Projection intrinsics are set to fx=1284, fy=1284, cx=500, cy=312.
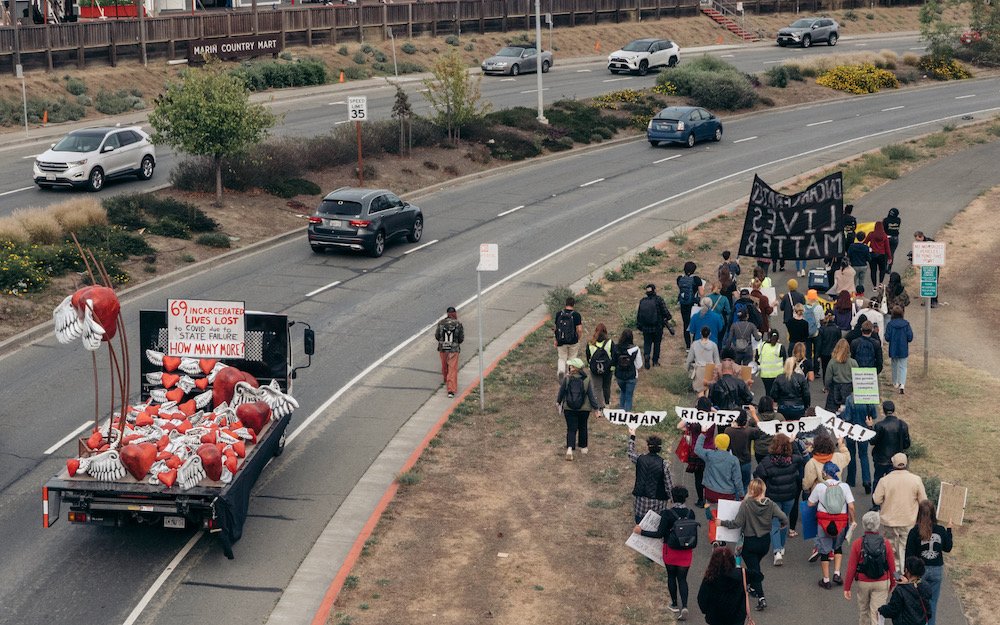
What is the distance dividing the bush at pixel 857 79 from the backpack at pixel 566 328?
4374 cm

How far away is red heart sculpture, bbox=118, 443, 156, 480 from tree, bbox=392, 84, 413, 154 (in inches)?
1081

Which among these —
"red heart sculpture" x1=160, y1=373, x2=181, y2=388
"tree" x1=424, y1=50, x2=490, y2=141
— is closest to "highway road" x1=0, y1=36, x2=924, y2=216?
"tree" x1=424, y1=50, x2=490, y2=141

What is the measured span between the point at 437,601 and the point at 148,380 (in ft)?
19.4

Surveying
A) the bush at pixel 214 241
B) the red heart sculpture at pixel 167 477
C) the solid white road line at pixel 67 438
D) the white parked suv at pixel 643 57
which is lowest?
the solid white road line at pixel 67 438

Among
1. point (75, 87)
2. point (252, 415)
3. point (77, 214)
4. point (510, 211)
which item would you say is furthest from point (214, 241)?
point (75, 87)

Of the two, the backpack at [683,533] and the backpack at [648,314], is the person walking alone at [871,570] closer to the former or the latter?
Answer: the backpack at [683,533]

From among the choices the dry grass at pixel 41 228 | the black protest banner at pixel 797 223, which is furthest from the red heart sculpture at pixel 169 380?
the dry grass at pixel 41 228

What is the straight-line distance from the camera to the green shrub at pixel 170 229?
31.7m

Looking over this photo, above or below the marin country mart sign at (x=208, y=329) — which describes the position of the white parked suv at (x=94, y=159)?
above

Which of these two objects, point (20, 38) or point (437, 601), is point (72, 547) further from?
point (20, 38)

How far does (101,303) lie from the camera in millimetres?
15602

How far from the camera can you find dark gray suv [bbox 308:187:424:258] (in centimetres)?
3100

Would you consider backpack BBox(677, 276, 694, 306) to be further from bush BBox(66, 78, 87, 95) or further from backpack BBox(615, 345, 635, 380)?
bush BBox(66, 78, 87, 95)

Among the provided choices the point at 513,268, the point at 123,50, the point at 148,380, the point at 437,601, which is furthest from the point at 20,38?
the point at 437,601
